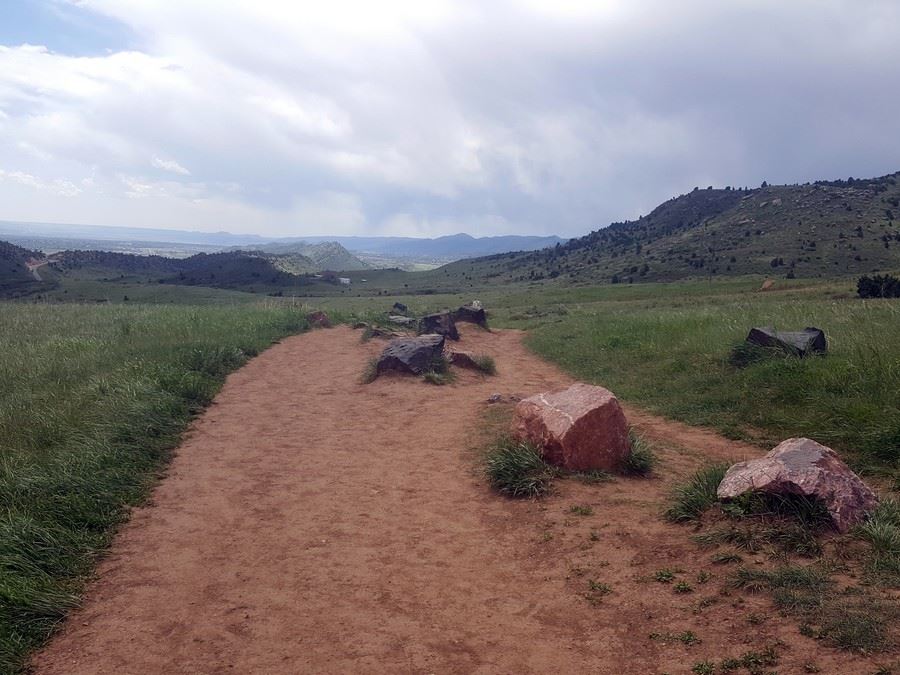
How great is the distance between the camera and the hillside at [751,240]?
40219mm

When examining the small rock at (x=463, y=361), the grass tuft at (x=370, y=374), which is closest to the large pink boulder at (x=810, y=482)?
the grass tuft at (x=370, y=374)

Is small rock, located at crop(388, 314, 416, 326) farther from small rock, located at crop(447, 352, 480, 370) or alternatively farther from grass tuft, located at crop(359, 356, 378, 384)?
grass tuft, located at crop(359, 356, 378, 384)

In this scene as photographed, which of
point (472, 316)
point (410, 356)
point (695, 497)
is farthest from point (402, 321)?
point (695, 497)

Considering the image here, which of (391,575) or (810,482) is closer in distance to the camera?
(810,482)

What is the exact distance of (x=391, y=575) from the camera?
201 inches

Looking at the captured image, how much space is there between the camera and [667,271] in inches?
1834

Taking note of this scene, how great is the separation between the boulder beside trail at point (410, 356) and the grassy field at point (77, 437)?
3433 millimetres

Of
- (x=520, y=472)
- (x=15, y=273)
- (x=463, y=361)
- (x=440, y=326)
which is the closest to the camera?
(x=520, y=472)

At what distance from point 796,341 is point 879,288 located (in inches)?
611

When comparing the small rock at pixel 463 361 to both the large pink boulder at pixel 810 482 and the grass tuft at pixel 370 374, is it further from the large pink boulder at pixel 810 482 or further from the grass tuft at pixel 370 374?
the large pink boulder at pixel 810 482

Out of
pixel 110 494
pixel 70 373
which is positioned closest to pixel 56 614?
pixel 110 494

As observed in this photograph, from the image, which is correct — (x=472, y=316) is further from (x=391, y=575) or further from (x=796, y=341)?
(x=391, y=575)

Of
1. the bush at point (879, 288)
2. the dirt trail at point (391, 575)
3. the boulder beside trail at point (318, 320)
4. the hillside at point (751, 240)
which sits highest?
Result: the hillside at point (751, 240)

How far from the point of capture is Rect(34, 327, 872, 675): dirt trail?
13.0 ft
